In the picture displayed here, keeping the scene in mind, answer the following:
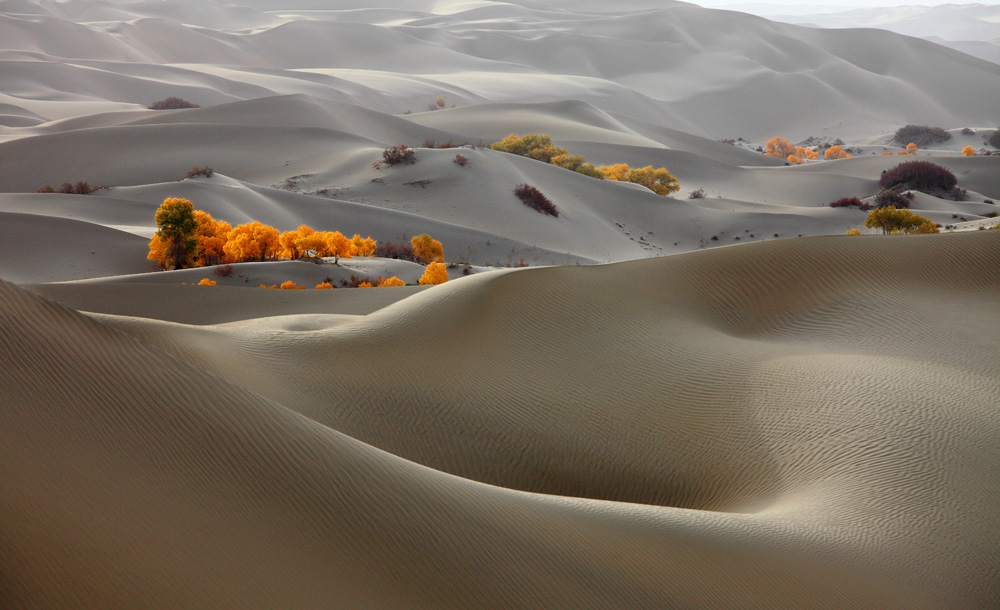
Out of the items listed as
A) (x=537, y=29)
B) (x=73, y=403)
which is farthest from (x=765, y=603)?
(x=537, y=29)

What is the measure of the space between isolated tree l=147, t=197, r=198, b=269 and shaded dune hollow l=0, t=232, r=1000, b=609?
25.3 ft

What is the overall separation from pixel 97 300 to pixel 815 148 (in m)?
67.0

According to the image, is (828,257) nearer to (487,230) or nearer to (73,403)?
(73,403)

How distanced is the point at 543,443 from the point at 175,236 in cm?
1296

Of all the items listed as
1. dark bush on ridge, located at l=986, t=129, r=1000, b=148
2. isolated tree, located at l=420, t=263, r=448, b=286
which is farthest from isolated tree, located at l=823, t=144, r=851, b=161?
isolated tree, located at l=420, t=263, r=448, b=286

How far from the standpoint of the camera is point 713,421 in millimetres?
7141

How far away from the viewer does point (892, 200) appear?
30.5 m

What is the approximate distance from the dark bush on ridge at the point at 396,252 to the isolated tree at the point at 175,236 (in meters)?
5.29

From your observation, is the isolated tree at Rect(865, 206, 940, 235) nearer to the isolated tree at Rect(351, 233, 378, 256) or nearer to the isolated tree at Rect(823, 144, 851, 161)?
the isolated tree at Rect(351, 233, 378, 256)

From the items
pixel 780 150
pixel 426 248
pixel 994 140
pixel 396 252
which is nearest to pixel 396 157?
pixel 396 252

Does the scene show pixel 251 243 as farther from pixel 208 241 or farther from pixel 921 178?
pixel 921 178

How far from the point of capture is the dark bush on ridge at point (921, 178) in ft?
117

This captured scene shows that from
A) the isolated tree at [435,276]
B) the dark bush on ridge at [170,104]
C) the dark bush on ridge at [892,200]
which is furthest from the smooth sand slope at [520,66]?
the dark bush on ridge at [892,200]

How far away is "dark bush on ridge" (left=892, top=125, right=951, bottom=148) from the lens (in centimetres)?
6219
